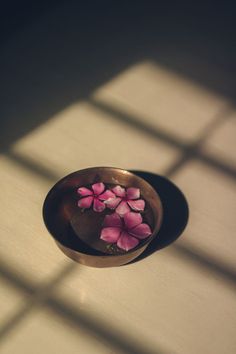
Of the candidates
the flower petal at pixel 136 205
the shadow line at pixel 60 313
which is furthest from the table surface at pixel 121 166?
the flower petal at pixel 136 205

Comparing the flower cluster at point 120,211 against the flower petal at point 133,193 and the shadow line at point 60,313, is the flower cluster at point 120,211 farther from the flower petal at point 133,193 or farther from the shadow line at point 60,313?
the shadow line at point 60,313

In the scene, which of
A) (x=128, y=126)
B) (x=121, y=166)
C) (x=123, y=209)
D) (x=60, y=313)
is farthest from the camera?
(x=128, y=126)

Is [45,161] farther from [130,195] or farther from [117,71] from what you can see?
[117,71]

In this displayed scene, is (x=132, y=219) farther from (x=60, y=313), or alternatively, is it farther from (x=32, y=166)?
(x=32, y=166)

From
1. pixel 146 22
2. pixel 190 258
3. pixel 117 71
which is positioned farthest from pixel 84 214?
pixel 146 22

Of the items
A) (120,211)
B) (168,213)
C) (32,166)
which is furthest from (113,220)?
(32,166)

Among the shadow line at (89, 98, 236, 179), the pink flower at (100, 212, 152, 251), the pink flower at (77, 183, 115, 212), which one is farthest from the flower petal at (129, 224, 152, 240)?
the shadow line at (89, 98, 236, 179)

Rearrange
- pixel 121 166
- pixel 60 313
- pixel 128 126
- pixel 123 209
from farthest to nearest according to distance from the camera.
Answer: pixel 128 126, pixel 121 166, pixel 123 209, pixel 60 313

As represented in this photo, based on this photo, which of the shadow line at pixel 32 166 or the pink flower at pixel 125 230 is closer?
the pink flower at pixel 125 230
